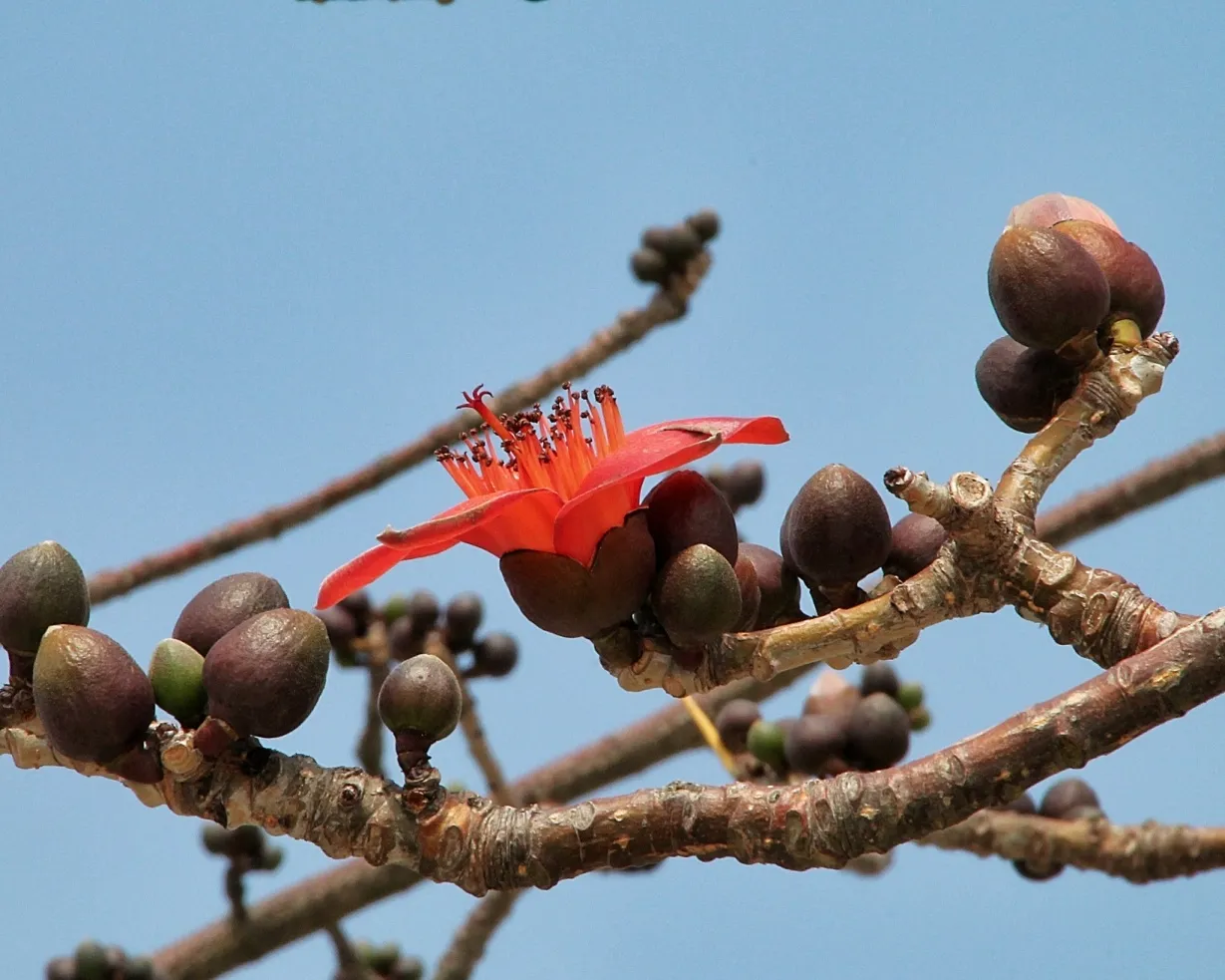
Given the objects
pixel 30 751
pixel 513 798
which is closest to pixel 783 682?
pixel 513 798

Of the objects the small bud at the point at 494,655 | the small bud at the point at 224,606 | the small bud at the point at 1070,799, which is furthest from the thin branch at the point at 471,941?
the small bud at the point at 224,606

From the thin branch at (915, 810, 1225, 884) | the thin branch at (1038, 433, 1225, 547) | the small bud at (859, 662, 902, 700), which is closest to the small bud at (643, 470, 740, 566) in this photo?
the thin branch at (915, 810, 1225, 884)

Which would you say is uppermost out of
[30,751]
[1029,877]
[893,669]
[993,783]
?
[30,751]

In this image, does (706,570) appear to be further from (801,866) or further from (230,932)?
(230,932)

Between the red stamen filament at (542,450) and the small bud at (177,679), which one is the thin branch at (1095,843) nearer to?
the red stamen filament at (542,450)

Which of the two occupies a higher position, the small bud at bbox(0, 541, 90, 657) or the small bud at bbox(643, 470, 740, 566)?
the small bud at bbox(0, 541, 90, 657)

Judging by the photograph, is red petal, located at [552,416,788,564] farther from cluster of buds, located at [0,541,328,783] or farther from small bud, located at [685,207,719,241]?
small bud, located at [685,207,719,241]

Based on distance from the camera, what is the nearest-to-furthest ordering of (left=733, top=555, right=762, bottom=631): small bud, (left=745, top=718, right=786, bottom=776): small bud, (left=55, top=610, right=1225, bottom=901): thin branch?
(left=55, top=610, right=1225, bottom=901): thin branch, (left=733, top=555, right=762, bottom=631): small bud, (left=745, top=718, right=786, bottom=776): small bud
